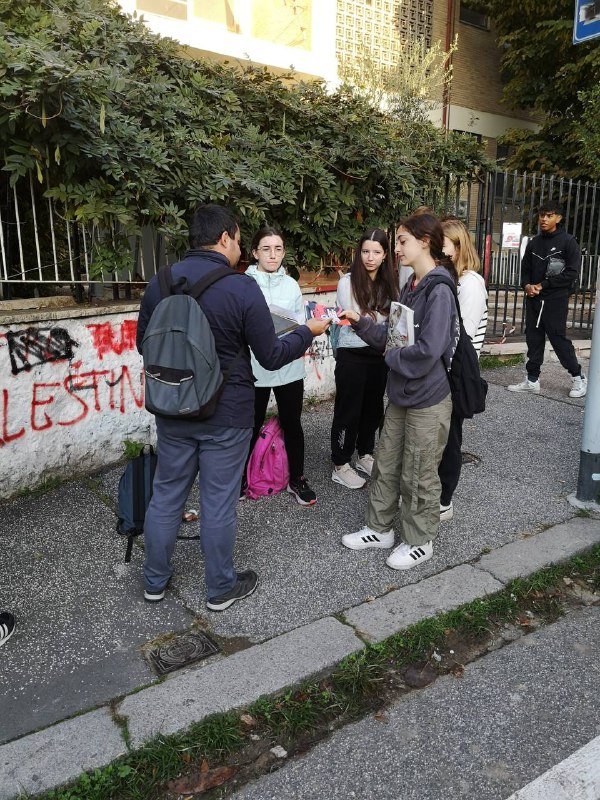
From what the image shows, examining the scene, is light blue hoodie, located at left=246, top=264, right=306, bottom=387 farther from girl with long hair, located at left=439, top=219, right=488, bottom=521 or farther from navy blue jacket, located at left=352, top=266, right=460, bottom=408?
girl with long hair, located at left=439, top=219, right=488, bottom=521

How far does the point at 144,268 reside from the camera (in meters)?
4.97

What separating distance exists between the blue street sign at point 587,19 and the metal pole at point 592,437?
155 centimetres

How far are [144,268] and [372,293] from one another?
6.29ft

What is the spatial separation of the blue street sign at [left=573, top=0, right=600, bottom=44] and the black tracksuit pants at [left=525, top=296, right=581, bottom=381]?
119 inches

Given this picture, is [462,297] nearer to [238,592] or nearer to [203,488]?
[203,488]

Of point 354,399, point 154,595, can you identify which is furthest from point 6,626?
point 354,399

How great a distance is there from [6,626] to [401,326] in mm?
2310

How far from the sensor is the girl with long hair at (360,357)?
4082mm

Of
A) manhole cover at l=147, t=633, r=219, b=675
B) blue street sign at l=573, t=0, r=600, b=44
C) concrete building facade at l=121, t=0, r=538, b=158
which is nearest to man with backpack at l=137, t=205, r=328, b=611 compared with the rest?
manhole cover at l=147, t=633, r=219, b=675

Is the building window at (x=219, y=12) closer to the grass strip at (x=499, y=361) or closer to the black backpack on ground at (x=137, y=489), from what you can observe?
the grass strip at (x=499, y=361)

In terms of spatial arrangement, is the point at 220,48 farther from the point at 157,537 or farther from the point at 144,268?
the point at 157,537

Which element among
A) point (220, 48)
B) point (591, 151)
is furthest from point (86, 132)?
point (591, 151)

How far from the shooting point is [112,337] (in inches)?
179

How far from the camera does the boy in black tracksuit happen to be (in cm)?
641
